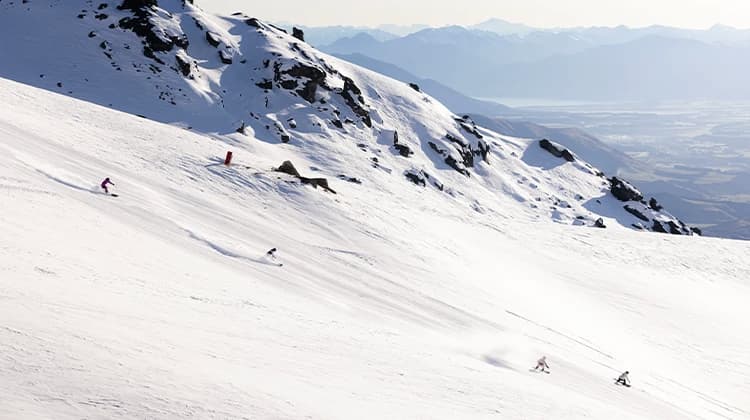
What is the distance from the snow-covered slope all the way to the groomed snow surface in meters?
26.8

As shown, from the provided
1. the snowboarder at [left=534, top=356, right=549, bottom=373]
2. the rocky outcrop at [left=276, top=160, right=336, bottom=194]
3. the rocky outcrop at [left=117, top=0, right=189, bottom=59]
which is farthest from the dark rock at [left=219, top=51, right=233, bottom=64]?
the snowboarder at [left=534, top=356, right=549, bottom=373]

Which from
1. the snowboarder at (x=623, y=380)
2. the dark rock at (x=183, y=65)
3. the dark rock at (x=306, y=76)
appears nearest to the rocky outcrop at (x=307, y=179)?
the snowboarder at (x=623, y=380)

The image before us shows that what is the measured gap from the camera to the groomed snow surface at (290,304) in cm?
1066

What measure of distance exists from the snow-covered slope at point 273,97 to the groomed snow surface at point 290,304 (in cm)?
2675

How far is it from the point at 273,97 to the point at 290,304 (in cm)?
5866

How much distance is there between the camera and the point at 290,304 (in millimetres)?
18344

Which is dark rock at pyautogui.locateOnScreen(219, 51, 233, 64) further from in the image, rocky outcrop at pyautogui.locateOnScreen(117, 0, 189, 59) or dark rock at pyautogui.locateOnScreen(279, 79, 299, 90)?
dark rock at pyautogui.locateOnScreen(279, 79, 299, 90)

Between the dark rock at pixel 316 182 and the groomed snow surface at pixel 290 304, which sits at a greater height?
the dark rock at pixel 316 182

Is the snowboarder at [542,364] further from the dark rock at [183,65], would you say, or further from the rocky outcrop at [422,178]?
the dark rock at [183,65]

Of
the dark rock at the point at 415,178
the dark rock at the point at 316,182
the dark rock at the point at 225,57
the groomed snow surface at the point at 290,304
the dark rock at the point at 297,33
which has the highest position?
the dark rock at the point at 297,33

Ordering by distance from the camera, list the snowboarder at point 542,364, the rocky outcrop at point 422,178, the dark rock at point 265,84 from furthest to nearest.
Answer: the dark rock at point 265,84 < the rocky outcrop at point 422,178 < the snowboarder at point 542,364

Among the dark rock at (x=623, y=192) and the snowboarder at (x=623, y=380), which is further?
the dark rock at (x=623, y=192)

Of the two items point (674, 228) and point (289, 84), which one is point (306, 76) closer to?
point (289, 84)

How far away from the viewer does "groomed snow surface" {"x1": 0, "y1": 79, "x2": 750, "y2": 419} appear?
1066 cm
